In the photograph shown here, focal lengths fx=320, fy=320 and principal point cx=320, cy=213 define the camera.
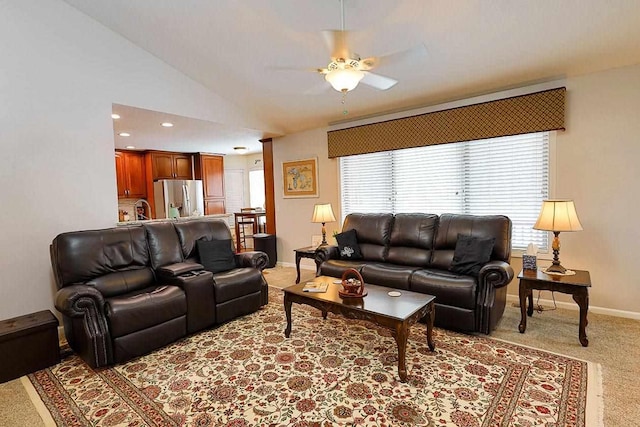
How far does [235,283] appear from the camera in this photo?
136 inches

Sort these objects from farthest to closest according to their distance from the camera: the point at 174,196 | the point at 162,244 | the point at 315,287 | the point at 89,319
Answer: the point at 174,196, the point at 162,244, the point at 315,287, the point at 89,319

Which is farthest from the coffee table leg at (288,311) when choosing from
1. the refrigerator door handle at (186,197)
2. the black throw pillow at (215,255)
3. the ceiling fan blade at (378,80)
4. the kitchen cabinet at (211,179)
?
the kitchen cabinet at (211,179)

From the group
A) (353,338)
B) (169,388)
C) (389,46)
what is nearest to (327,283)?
(353,338)

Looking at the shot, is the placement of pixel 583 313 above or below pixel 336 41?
below

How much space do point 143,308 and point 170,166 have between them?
17.8 feet

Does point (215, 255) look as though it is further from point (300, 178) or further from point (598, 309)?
point (598, 309)

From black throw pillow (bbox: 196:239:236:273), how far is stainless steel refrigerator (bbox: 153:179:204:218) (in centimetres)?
336

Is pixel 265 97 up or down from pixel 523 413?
up

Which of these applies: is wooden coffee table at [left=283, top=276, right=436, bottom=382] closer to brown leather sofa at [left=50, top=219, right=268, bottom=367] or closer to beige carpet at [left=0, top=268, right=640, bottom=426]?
brown leather sofa at [left=50, top=219, right=268, bottom=367]

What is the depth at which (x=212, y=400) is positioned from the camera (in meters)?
2.13

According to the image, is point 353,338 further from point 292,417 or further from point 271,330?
point 292,417

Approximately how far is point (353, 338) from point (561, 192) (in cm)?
277

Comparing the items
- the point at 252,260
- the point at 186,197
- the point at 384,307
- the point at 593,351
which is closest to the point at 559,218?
the point at 593,351

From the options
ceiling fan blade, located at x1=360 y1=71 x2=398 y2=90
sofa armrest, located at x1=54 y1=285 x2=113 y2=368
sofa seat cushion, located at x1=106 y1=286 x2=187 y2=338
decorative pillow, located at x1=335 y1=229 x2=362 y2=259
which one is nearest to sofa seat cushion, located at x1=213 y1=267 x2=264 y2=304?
sofa seat cushion, located at x1=106 y1=286 x2=187 y2=338
